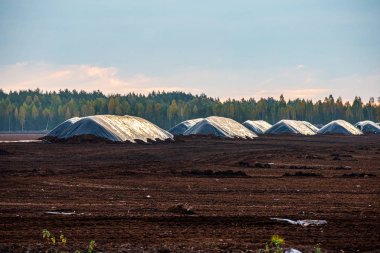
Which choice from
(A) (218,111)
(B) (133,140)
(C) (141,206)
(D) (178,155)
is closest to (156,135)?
(B) (133,140)

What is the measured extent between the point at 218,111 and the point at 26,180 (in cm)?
15611

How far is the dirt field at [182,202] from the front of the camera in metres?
16.0

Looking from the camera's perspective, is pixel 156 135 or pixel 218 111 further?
pixel 218 111

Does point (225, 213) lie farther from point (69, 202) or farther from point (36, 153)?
point (36, 153)

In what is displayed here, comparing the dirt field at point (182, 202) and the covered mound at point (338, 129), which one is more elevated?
the covered mound at point (338, 129)

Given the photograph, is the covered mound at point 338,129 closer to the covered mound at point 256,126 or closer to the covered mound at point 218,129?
the covered mound at point 256,126

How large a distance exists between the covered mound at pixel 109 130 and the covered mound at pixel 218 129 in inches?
731

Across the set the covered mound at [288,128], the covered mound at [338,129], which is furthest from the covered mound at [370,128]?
the covered mound at [288,128]

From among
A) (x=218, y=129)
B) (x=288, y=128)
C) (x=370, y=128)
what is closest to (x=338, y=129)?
(x=288, y=128)

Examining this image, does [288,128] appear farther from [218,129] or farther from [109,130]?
[109,130]

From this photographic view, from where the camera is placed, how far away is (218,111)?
7397 inches

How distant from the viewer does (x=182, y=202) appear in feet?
79.6

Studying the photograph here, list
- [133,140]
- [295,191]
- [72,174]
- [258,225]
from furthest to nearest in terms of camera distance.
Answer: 1. [133,140]
2. [72,174]
3. [295,191]
4. [258,225]

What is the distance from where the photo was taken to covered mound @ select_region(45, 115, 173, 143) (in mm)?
73188
